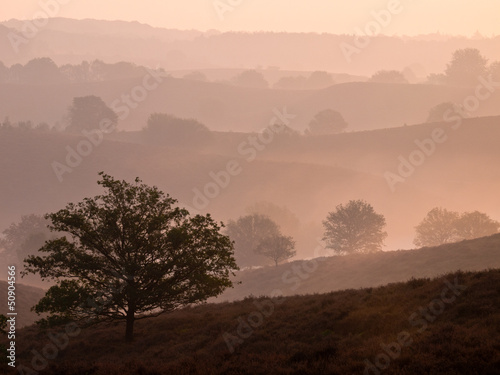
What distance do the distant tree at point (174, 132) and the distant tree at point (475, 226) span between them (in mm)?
109058

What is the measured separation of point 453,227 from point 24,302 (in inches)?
2657

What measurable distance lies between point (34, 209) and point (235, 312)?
103762 millimetres

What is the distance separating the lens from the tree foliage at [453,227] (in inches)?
2913

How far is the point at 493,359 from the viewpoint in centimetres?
1225

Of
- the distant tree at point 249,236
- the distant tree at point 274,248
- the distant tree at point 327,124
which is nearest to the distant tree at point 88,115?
the distant tree at point 327,124

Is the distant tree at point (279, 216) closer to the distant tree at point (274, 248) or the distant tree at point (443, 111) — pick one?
the distant tree at point (274, 248)

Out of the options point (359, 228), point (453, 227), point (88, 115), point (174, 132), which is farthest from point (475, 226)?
point (88, 115)

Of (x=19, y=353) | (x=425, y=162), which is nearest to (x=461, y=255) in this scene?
(x=19, y=353)

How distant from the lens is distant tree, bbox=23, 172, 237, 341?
72.1ft

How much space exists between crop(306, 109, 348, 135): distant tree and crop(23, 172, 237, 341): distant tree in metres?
164

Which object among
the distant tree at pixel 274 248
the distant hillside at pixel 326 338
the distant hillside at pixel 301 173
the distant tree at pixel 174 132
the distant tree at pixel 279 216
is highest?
the distant tree at pixel 174 132

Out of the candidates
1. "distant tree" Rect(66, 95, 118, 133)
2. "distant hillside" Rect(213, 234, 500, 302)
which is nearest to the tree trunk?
"distant hillside" Rect(213, 234, 500, 302)

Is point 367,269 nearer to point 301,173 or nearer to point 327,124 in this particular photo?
point 301,173

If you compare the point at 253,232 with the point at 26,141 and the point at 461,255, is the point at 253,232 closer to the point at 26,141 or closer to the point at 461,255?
the point at 461,255
